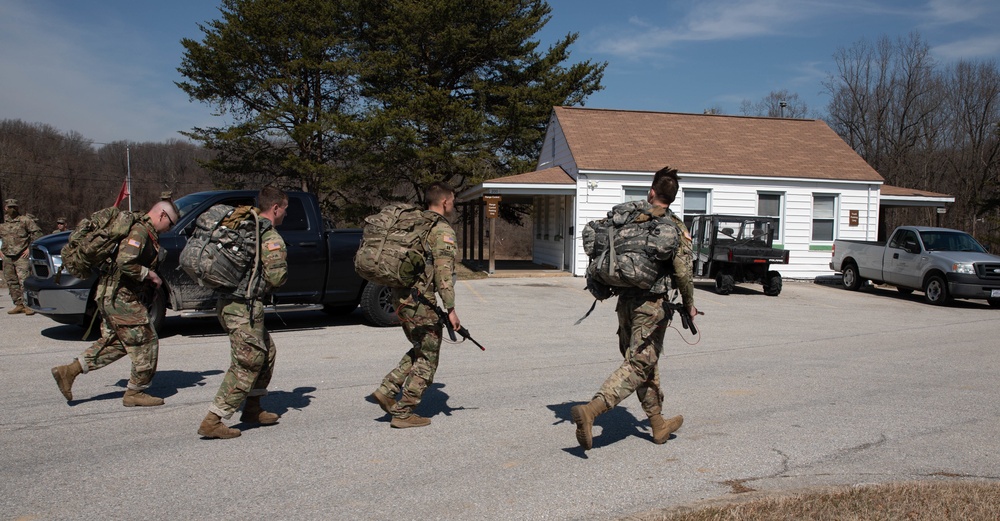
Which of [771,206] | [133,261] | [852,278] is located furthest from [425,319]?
[771,206]

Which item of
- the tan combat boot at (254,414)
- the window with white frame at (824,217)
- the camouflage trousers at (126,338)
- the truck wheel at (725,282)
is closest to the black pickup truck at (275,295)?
the camouflage trousers at (126,338)

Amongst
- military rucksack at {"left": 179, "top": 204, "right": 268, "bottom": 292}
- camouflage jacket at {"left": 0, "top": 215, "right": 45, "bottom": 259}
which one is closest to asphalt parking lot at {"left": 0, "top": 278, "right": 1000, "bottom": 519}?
military rucksack at {"left": 179, "top": 204, "right": 268, "bottom": 292}

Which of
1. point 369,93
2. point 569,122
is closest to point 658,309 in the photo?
point 569,122

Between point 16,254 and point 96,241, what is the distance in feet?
26.0

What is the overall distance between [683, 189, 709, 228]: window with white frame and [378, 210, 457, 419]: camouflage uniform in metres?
16.5

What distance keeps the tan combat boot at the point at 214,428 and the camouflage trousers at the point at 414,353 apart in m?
1.11

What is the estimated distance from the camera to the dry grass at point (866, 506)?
369cm

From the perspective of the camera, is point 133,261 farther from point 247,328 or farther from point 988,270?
point 988,270

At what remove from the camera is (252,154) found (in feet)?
97.2

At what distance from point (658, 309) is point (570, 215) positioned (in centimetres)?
1636

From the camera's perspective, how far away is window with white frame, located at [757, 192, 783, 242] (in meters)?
20.9

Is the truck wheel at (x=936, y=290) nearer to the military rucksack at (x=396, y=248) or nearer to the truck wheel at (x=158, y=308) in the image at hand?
the military rucksack at (x=396, y=248)

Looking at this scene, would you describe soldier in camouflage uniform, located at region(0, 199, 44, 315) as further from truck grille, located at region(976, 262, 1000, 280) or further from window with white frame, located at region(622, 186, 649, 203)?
truck grille, located at region(976, 262, 1000, 280)

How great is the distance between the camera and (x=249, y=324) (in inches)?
→ 192
